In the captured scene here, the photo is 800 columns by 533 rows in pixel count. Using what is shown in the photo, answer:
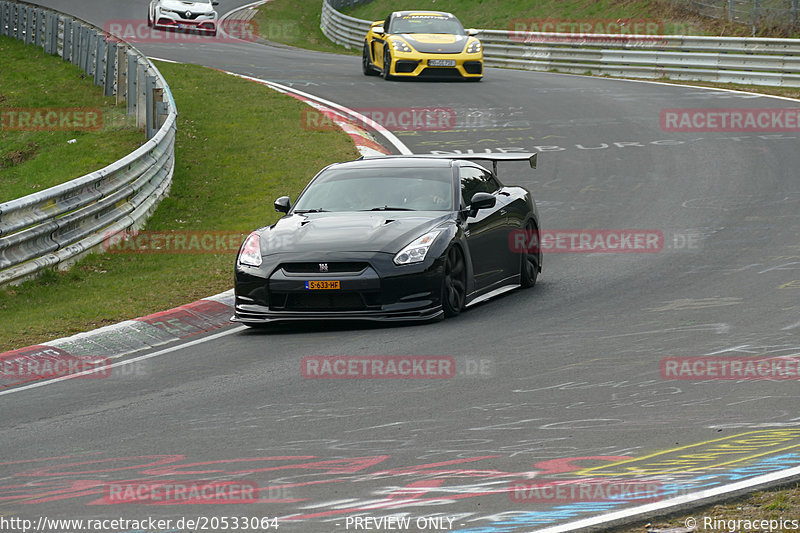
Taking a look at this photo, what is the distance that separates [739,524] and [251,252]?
6545 mm

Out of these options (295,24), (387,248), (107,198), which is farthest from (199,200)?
(295,24)

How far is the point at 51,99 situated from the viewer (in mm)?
26797

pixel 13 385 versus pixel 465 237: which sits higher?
pixel 465 237

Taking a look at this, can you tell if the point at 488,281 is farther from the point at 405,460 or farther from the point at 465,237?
the point at 405,460

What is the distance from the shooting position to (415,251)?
35.7ft

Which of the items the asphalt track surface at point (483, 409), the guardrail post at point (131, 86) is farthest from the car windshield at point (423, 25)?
the asphalt track surface at point (483, 409)

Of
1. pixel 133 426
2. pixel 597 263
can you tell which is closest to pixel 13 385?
pixel 133 426

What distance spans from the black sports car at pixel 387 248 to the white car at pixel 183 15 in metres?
34.3

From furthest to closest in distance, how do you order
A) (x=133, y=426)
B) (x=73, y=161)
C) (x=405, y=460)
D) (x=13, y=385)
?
(x=73, y=161)
(x=13, y=385)
(x=133, y=426)
(x=405, y=460)

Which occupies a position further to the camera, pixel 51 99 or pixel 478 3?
pixel 478 3

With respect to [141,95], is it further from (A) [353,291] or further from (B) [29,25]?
(B) [29,25]

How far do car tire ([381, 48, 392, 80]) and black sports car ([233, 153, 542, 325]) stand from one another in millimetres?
17096

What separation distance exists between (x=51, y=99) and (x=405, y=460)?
71.3 ft

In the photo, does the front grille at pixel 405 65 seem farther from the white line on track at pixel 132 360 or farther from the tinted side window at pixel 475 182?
the white line on track at pixel 132 360
